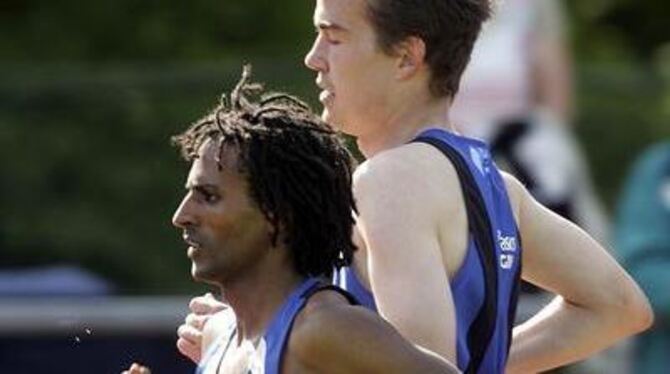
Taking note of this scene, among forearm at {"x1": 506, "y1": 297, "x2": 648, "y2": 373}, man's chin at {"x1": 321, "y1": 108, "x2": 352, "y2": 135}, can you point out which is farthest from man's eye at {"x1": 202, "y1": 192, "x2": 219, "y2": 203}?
forearm at {"x1": 506, "y1": 297, "x2": 648, "y2": 373}

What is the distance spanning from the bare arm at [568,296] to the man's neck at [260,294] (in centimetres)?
75

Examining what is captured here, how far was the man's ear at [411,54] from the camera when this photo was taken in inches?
216

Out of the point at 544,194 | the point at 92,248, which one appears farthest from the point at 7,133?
the point at 544,194

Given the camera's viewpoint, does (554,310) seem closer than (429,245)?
No

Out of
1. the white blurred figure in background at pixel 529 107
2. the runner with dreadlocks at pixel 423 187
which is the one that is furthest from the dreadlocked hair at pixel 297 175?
the white blurred figure in background at pixel 529 107

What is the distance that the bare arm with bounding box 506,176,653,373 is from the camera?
586 centimetres

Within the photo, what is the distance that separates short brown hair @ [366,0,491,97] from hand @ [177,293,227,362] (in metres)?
0.59

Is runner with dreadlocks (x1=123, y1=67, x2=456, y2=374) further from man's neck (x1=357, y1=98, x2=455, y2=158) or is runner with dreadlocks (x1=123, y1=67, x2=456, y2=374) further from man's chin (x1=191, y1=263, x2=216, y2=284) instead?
man's neck (x1=357, y1=98, x2=455, y2=158)

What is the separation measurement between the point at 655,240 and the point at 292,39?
19.1 feet

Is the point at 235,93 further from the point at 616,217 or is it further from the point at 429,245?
the point at 616,217

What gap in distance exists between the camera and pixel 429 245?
17.5ft

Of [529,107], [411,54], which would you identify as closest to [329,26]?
[411,54]

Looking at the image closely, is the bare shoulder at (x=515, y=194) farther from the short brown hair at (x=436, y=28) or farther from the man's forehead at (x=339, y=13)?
the man's forehead at (x=339, y=13)

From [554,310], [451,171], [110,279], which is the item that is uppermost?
[451,171]
